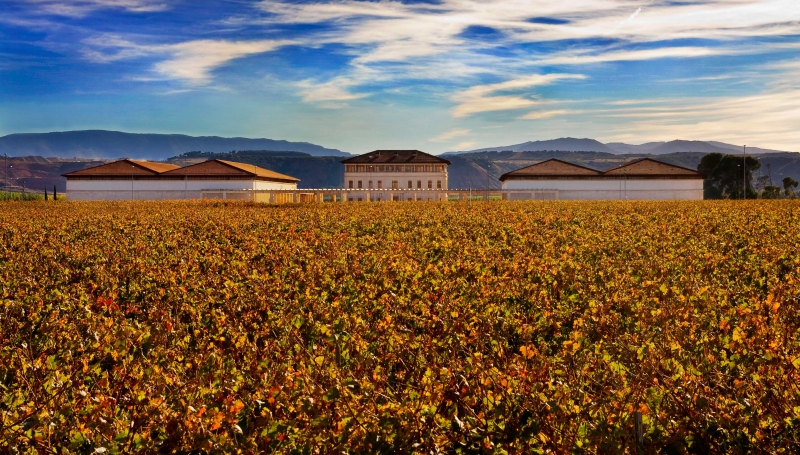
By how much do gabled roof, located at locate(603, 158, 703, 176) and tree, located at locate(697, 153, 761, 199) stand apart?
108 feet

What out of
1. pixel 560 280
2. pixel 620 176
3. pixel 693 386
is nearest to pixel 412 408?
pixel 693 386

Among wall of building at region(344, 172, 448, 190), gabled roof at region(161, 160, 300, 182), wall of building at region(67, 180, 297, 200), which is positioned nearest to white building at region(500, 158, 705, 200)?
wall of building at region(344, 172, 448, 190)

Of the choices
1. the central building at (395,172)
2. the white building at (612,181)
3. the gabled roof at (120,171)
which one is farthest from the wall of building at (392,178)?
the gabled roof at (120,171)

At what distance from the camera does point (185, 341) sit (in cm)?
764

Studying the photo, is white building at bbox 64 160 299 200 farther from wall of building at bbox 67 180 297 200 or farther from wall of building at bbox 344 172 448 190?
wall of building at bbox 344 172 448 190

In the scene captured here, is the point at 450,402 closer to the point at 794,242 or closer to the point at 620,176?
the point at 794,242

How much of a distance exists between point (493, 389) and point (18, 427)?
317cm

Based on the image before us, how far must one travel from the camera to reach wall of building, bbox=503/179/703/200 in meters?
88.7

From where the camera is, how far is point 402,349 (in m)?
6.92

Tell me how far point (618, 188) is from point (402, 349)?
3416 inches

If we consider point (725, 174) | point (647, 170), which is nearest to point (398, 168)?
point (647, 170)

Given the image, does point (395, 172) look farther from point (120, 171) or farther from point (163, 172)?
point (120, 171)

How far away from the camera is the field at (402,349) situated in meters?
4.62

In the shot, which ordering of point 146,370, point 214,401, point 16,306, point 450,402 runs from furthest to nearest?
point 16,306
point 146,370
point 214,401
point 450,402
